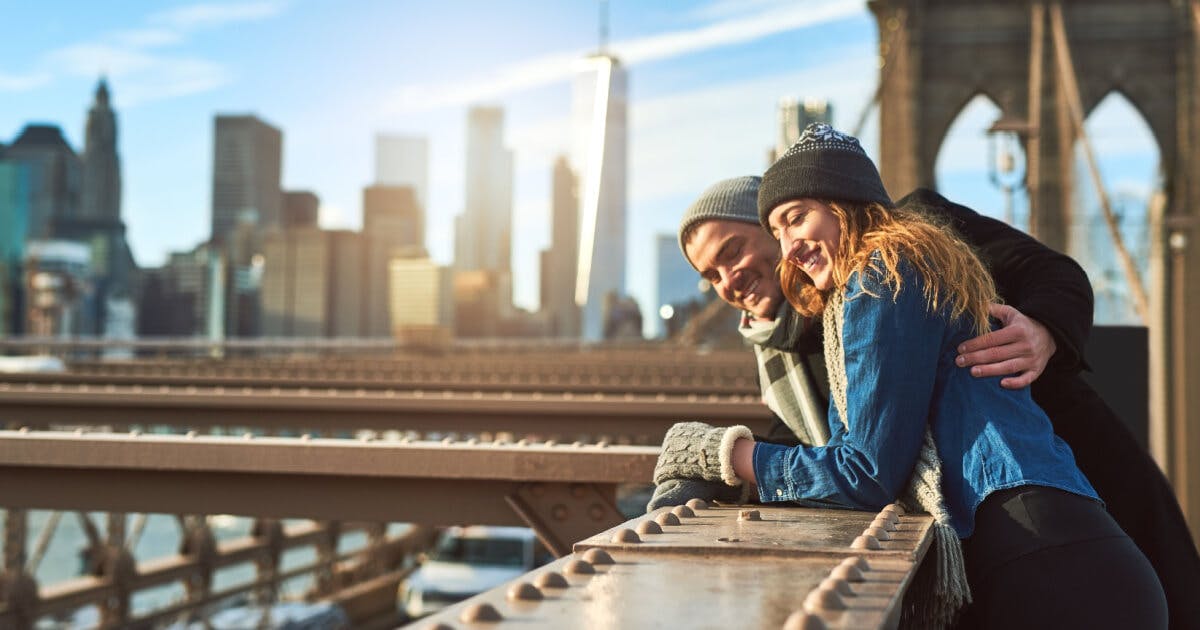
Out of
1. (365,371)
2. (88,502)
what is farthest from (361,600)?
(88,502)

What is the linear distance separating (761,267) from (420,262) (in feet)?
363

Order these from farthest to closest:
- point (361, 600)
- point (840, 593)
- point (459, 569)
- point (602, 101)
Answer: point (361, 600) → point (602, 101) → point (459, 569) → point (840, 593)

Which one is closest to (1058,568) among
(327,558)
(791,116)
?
(791,116)

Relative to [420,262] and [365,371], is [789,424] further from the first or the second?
[420,262]

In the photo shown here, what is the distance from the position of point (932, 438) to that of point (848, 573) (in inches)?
30.1

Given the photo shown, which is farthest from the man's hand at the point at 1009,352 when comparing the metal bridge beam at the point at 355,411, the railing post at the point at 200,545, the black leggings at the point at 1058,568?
the railing post at the point at 200,545

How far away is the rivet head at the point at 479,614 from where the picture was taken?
5.63 ft

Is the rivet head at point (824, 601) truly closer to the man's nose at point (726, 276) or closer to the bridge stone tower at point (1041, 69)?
the man's nose at point (726, 276)

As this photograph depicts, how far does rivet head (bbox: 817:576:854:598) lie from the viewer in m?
1.86

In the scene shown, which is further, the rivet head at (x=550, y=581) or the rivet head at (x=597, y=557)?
the rivet head at (x=597, y=557)

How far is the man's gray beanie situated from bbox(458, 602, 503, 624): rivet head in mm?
1852

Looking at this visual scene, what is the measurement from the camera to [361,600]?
3922cm

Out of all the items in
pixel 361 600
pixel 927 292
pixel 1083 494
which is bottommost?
pixel 361 600

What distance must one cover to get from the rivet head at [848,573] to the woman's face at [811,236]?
0.91 m
